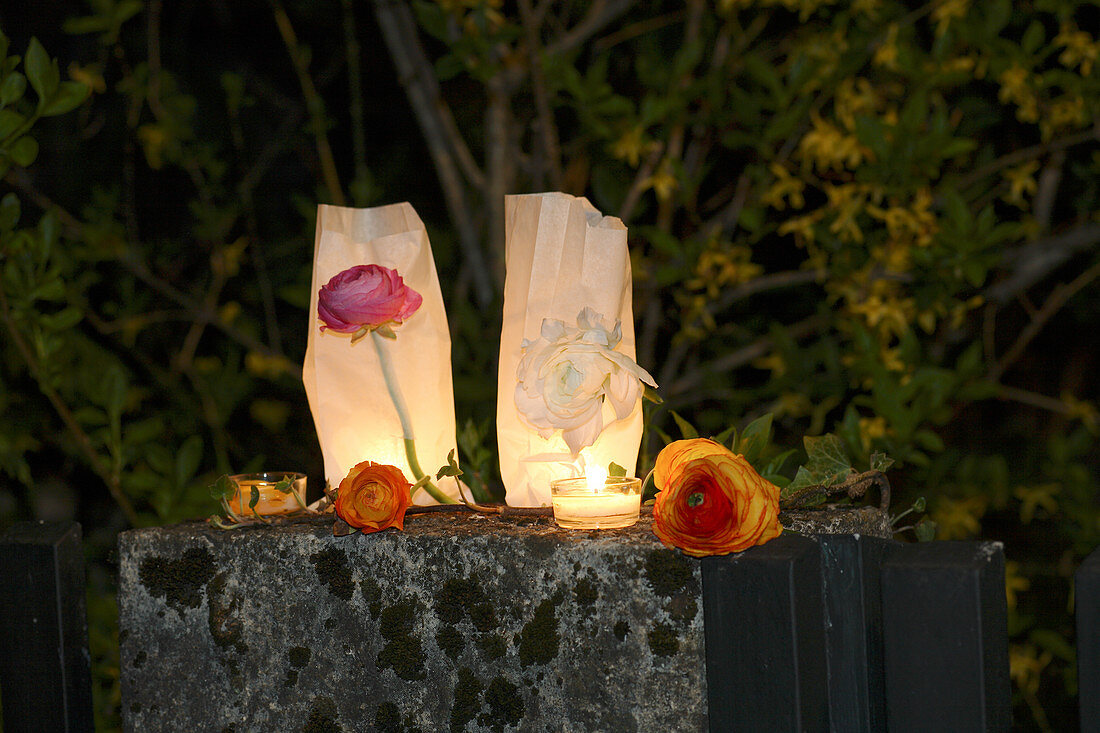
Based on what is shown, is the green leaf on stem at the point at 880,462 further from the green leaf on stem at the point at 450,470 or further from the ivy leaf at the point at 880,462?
the green leaf on stem at the point at 450,470

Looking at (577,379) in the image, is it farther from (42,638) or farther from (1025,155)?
(1025,155)

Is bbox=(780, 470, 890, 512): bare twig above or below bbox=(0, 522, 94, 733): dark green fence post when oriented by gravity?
above

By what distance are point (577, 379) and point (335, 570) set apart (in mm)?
274

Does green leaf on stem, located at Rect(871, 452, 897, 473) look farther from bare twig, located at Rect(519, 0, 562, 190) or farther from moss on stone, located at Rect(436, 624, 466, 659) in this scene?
bare twig, located at Rect(519, 0, 562, 190)

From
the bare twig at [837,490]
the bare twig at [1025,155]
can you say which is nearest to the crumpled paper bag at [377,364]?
the bare twig at [837,490]

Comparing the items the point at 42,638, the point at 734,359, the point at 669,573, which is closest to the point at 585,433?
the point at 669,573

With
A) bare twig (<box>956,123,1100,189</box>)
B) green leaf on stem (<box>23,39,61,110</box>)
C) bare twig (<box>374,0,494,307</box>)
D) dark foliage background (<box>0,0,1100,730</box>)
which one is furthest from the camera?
bare twig (<box>374,0,494,307</box>)

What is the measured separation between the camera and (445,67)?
148 cm

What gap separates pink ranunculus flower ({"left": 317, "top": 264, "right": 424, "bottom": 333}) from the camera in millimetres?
859

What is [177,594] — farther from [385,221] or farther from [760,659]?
[760,659]

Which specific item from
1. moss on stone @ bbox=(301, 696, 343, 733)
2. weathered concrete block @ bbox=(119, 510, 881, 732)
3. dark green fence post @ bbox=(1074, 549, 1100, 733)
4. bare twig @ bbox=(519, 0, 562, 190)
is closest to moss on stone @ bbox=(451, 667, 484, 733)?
weathered concrete block @ bbox=(119, 510, 881, 732)

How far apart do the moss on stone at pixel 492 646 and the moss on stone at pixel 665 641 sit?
0.13 m

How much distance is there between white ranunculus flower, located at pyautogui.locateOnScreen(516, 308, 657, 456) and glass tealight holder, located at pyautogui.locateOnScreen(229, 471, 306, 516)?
0.89 ft

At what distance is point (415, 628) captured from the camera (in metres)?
0.80
